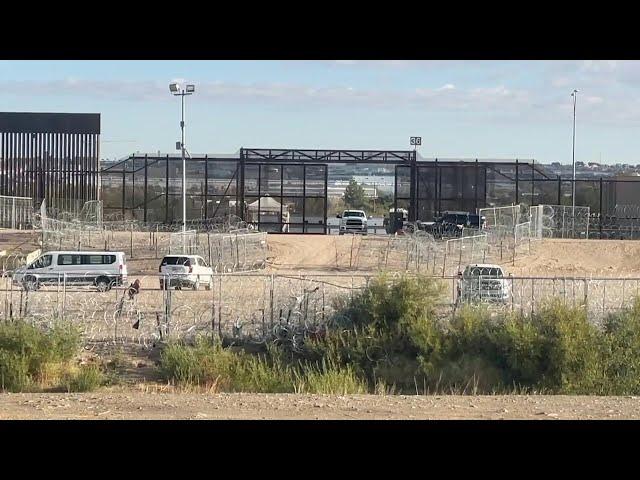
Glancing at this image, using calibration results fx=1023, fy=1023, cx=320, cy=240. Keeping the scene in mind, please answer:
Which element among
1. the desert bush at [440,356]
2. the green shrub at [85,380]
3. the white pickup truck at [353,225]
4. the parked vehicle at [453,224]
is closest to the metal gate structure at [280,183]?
the white pickup truck at [353,225]

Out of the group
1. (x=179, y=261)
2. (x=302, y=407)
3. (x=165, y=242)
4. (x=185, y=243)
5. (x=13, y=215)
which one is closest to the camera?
(x=302, y=407)

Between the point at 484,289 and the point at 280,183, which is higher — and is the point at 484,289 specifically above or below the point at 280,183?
below

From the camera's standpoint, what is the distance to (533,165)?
6297cm

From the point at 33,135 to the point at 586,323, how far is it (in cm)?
5140

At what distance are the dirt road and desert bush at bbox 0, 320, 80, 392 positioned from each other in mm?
3045

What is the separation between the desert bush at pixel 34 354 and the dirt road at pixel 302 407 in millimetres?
3045

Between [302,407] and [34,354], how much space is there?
306 inches

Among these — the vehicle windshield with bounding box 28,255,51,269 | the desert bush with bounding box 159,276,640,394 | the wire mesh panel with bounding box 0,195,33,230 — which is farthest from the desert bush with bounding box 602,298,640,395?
the wire mesh panel with bounding box 0,195,33,230

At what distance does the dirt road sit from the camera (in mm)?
14352

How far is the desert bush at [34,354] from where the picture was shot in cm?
2039

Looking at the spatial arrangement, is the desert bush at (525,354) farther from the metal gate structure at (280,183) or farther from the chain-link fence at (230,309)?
the metal gate structure at (280,183)

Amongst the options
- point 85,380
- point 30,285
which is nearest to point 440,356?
point 85,380

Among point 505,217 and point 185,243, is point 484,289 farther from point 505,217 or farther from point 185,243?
point 505,217

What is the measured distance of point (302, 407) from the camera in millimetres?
15500
